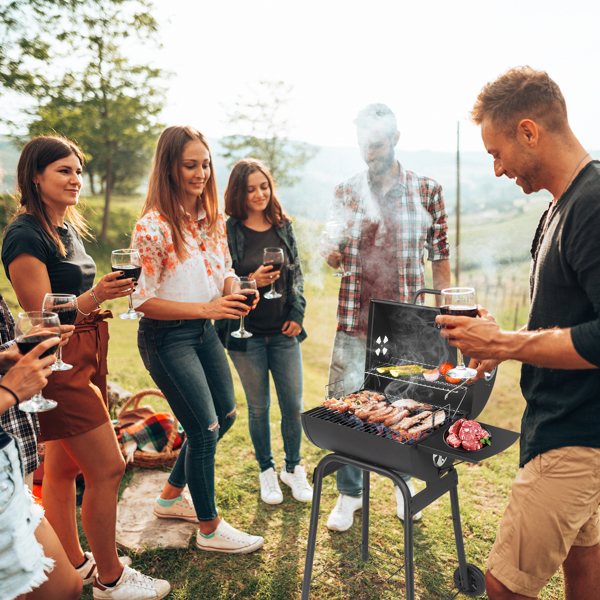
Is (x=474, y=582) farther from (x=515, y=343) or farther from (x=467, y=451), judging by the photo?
(x=515, y=343)

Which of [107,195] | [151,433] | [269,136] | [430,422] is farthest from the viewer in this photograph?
[107,195]

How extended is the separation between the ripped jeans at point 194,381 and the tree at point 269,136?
7652 millimetres

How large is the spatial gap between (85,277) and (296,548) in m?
1.92

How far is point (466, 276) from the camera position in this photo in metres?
6.76

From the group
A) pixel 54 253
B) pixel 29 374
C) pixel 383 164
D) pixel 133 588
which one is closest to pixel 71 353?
pixel 54 253

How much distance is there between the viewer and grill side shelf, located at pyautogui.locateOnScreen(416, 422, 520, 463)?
169 cm

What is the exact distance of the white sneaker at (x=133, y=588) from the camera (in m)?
2.22

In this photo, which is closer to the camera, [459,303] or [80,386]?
[459,303]

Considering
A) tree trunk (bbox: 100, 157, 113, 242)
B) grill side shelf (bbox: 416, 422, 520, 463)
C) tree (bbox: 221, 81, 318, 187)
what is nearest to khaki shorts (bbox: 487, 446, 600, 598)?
grill side shelf (bbox: 416, 422, 520, 463)

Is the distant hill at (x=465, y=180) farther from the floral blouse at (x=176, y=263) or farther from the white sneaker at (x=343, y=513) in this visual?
the white sneaker at (x=343, y=513)

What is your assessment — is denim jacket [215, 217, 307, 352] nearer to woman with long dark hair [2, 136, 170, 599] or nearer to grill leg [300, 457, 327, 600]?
woman with long dark hair [2, 136, 170, 599]

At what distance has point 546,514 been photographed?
1.54 meters

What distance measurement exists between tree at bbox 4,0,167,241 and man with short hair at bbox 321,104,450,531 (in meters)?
8.31

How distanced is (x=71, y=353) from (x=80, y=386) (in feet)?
0.52
